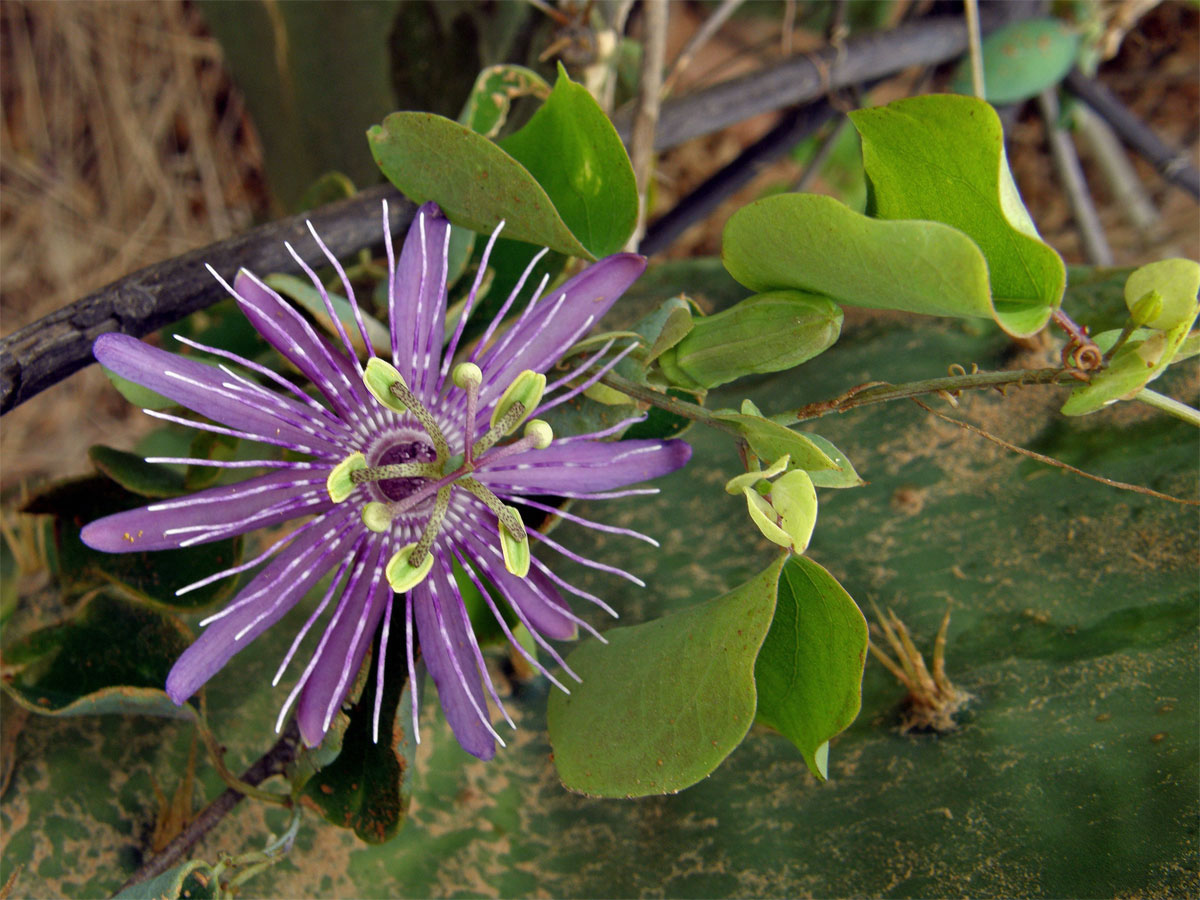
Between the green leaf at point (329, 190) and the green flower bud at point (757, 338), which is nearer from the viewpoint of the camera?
the green flower bud at point (757, 338)

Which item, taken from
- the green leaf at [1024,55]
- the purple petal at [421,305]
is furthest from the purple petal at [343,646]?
the green leaf at [1024,55]

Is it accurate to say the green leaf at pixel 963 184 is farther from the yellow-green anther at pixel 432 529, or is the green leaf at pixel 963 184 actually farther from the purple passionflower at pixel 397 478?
the yellow-green anther at pixel 432 529

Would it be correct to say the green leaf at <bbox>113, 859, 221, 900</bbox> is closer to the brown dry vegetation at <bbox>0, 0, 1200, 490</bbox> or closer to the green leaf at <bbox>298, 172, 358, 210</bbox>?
the green leaf at <bbox>298, 172, 358, 210</bbox>

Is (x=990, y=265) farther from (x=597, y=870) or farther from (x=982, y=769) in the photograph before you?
(x=597, y=870)

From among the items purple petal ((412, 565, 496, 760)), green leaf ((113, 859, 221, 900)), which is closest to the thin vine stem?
green leaf ((113, 859, 221, 900))

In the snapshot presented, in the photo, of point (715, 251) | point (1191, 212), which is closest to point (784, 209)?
point (715, 251)

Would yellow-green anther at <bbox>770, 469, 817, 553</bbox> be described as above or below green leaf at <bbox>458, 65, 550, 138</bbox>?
below
